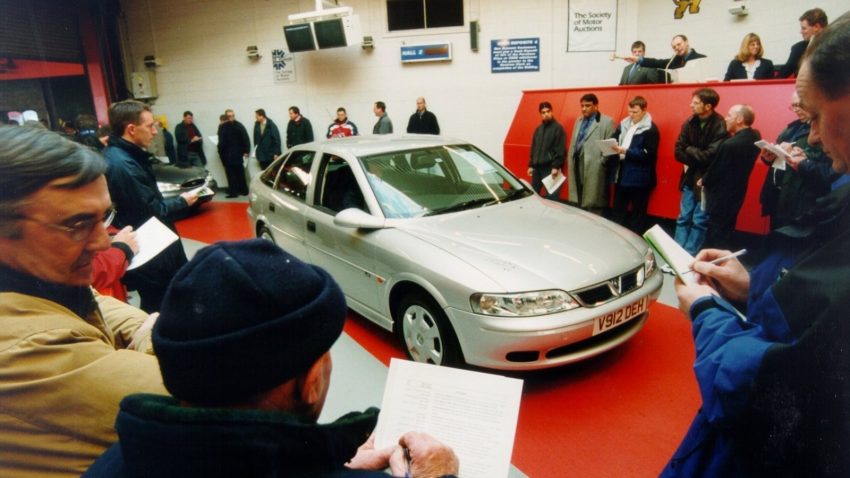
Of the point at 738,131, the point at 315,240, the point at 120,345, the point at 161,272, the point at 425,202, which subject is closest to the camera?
the point at 120,345

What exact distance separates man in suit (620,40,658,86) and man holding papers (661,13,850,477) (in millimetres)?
6838

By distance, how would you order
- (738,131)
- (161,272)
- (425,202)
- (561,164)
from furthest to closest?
(561,164)
(738,131)
(425,202)
(161,272)

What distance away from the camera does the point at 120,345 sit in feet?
4.98

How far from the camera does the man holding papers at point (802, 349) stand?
2.80 feet

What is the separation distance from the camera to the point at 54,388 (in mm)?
886

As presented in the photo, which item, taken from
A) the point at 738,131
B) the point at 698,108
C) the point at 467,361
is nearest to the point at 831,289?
the point at 467,361

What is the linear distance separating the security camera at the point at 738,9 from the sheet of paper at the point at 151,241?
29.1 ft

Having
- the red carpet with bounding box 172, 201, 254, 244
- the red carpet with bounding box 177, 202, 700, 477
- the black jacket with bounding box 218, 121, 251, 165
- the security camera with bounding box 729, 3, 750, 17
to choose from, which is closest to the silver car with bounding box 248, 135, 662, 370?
the red carpet with bounding box 177, 202, 700, 477

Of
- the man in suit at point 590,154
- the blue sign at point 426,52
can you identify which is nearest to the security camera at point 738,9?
the man in suit at point 590,154

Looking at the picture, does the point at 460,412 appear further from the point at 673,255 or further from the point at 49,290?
the point at 49,290

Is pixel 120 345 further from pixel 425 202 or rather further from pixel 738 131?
pixel 738 131

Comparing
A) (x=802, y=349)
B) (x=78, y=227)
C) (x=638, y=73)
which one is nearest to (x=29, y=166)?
(x=78, y=227)

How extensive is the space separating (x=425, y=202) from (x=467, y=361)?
4.03ft

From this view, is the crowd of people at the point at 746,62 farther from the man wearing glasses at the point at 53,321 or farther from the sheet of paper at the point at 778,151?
the man wearing glasses at the point at 53,321
